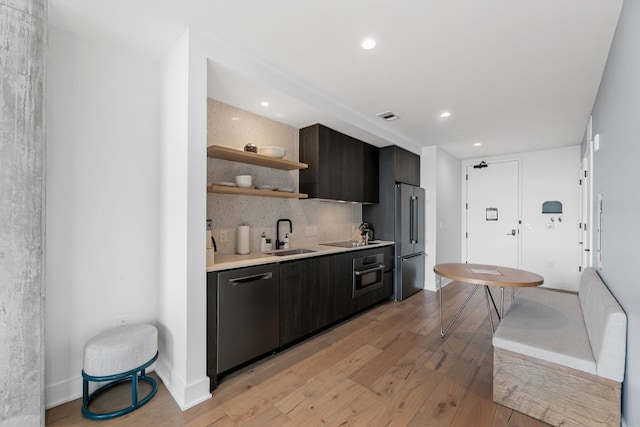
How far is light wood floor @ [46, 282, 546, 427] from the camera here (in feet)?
5.75

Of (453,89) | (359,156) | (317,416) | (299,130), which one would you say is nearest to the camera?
(317,416)

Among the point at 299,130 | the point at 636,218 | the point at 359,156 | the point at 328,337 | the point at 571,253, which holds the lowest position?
the point at 328,337

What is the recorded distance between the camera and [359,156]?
3.95 m

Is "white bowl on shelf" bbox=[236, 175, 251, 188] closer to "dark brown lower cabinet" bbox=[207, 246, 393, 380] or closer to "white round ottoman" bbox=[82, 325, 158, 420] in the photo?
"dark brown lower cabinet" bbox=[207, 246, 393, 380]

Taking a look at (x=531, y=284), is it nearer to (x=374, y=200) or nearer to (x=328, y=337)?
(x=328, y=337)

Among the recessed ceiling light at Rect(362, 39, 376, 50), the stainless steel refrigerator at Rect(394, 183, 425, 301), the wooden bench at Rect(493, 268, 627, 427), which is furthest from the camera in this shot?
the stainless steel refrigerator at Rect(394, 183, 425, 301)

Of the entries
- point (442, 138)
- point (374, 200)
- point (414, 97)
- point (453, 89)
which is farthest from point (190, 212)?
point (442, 138)

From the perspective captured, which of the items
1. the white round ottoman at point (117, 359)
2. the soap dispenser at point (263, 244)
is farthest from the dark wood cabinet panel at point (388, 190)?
the white round ottoman at point (117, 359)

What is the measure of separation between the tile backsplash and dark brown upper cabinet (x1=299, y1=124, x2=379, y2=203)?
0.22 meters

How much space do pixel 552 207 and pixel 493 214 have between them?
94 cm

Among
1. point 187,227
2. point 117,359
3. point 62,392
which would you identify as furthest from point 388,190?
point 62,392

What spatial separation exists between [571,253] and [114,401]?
6.72 metres

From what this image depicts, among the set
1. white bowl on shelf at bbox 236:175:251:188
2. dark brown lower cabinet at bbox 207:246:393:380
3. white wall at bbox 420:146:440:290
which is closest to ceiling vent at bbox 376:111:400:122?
white wall at bbox 420:146:440:290

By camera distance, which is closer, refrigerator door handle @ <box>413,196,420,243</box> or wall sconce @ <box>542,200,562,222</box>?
refrigerator door handle @ <box>413,196,420,243</box>
